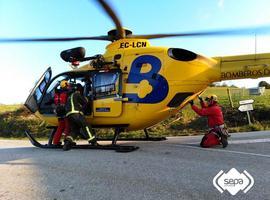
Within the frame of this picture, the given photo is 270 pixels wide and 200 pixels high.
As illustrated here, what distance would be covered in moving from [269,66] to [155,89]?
10.2 ft

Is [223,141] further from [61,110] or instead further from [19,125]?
[19,125]

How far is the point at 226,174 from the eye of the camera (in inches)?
241

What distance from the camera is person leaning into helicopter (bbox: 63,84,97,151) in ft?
31.4

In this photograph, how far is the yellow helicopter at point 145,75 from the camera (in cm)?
933

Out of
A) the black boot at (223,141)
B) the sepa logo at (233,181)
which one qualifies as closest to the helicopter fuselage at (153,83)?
the black boot at (223,141)

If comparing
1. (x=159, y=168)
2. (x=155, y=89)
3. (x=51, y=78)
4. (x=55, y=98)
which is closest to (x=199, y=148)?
(x=155, y=89)

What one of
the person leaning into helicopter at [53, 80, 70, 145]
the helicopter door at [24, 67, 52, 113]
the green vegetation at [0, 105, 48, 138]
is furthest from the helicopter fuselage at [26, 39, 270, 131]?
the green vegetation at [0, 105, 48, 138]

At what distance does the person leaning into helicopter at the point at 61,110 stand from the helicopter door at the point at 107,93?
0.90 m

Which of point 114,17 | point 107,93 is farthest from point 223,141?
point 114,17

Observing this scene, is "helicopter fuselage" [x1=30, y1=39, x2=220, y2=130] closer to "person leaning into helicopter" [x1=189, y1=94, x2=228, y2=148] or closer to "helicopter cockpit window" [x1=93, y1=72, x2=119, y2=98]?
"helicopter cockpit window" [x1=93, y1=72, x2=119, y2=98]

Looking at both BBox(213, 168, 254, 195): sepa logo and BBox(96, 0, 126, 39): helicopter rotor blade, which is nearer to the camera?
BBox(213, 168, 254, 195): sepa logo

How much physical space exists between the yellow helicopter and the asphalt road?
111 cm

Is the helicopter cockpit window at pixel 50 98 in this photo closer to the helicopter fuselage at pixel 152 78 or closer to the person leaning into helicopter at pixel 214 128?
the helicopter fuselage at pixel 152 78

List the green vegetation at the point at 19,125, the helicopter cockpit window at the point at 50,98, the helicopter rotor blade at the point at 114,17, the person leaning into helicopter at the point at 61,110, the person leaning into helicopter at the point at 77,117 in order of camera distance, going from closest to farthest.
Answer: the helicopter rotor blade at the point at 114,17 → the person leaning into helicopter at the point at 77,117 → the person leaning into helicopter at the point at 61,110 → the helicopter cockpit window at the point at 50,98 → the green vegetation at the point at 19,125
